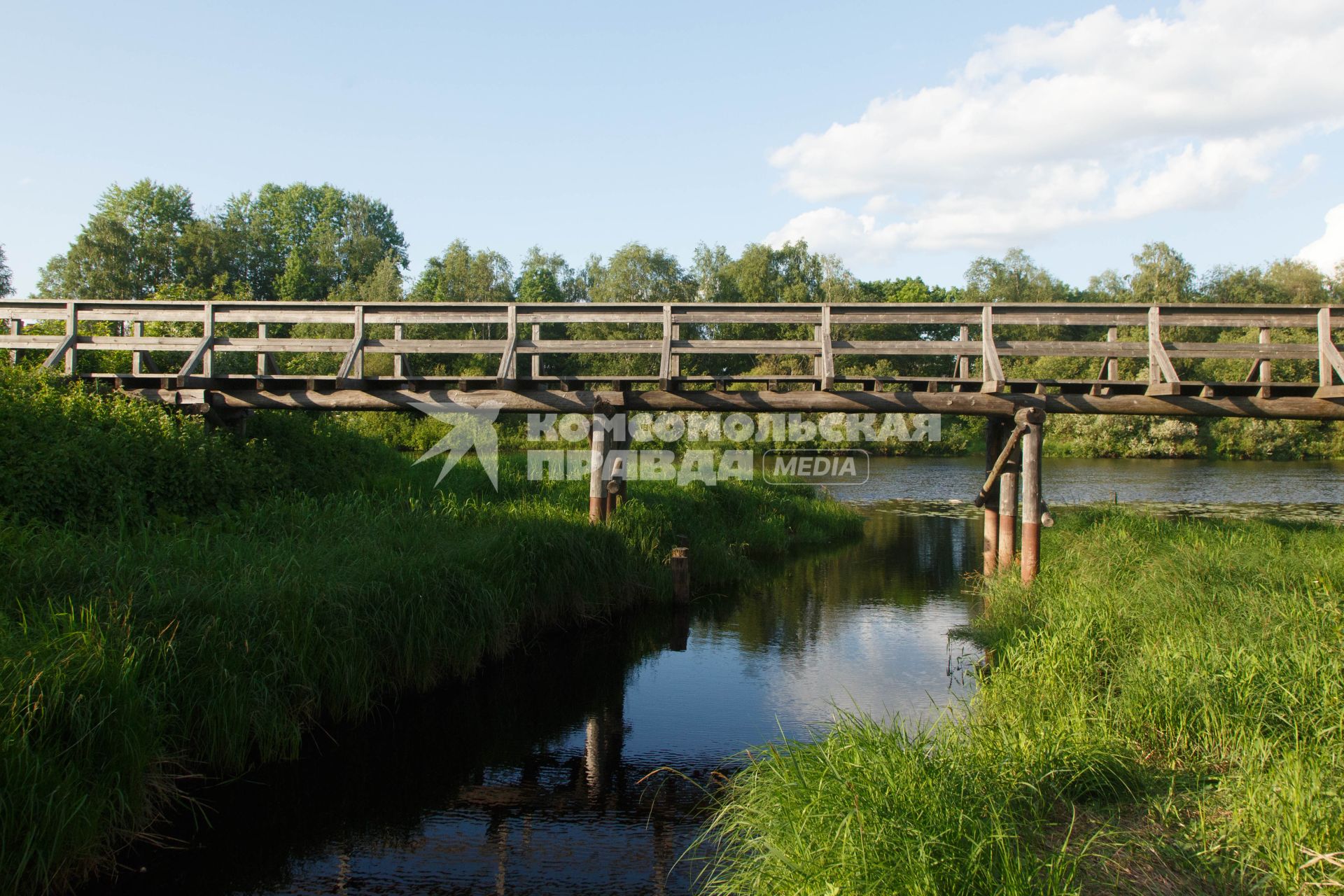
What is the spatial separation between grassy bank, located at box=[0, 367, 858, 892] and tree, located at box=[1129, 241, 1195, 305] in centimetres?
5230

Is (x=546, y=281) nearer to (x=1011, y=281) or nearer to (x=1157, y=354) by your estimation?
(x=1011, y=281)

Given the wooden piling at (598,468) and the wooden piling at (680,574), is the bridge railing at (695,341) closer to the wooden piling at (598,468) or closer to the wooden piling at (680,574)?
the wooden piling at (598,468)

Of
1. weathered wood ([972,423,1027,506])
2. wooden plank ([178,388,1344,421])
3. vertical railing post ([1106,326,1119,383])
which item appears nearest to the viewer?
wooden plank ([178,388,1344,421])

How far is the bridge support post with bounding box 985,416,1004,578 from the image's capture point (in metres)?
15.6

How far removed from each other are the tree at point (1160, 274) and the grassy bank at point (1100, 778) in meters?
56.6

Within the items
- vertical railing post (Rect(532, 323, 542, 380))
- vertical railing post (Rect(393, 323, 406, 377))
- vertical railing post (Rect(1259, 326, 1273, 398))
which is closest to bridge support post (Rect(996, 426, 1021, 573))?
vertical railing post (Rect(1259, 326, 1273, 398))

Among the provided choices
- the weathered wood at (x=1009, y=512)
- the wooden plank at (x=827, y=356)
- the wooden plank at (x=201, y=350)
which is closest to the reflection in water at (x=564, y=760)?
the weathered wood at (x=1009, y=512)

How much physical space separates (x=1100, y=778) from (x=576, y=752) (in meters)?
4.52

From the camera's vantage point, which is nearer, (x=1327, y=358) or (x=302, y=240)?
(x=1327, y=358)

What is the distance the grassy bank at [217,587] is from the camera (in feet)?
18.5

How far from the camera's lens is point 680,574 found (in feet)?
45.4

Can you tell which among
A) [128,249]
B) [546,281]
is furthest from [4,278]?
[546,281]

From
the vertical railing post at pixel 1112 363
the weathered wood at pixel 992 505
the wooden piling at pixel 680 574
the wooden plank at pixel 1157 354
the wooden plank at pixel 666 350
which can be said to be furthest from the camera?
the weathered wood at pixel 992 505

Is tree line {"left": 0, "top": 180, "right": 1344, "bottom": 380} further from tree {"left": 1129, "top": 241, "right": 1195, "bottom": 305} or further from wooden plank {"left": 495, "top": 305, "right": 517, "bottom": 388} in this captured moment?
wooden plank {"left": 495, "top": 305, "right": 517, "bottom": 388}
